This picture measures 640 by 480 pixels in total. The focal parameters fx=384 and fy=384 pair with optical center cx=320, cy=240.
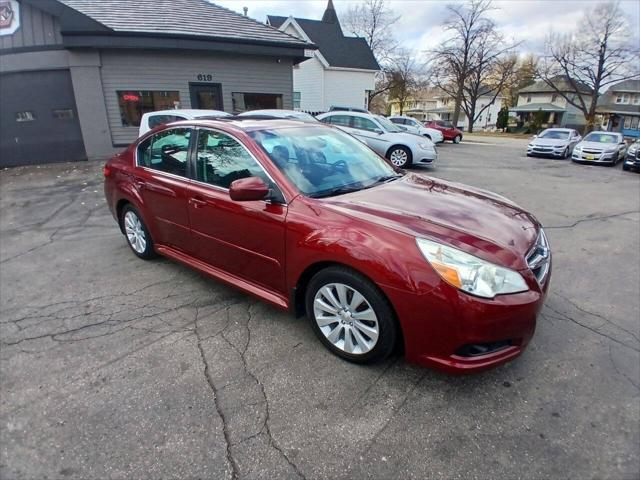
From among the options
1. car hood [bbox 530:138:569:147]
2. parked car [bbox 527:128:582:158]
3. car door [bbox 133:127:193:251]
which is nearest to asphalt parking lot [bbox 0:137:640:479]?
car door [bbox 133:127:193:251]

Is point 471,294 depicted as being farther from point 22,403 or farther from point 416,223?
point 22,403

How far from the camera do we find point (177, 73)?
513 inches

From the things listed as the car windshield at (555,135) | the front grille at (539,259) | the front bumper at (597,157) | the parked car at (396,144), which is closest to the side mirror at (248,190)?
the front grille at (539,259)

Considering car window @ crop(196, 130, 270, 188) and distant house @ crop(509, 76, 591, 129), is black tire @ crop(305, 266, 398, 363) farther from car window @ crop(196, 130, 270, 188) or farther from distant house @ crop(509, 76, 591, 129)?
distant house @ crop(509, 76, 591, 129)

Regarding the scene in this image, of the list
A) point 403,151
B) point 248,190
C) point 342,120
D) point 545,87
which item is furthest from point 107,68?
point 545,87

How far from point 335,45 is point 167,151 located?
27.5 metres

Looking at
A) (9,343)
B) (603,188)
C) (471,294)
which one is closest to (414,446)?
(471,294)

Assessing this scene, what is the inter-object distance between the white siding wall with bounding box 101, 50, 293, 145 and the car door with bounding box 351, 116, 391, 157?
4359 mm

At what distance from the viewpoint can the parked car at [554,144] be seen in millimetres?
16906

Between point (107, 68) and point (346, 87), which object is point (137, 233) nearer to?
point (107, 68)

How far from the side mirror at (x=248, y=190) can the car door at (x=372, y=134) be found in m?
8.84

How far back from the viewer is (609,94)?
5669 centimetres

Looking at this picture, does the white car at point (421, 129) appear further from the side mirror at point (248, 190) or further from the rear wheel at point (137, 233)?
the side mirror at point (248, 190)

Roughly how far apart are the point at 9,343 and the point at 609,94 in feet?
241
